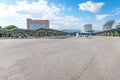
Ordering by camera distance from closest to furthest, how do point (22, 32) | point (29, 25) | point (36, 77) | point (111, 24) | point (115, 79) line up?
point (115, 79), point (36, 77), point (22, 32), point (111, 24), point (29, 25)

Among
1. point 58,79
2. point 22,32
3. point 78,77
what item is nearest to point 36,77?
point 58,79

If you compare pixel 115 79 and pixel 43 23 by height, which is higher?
pixel 43 23

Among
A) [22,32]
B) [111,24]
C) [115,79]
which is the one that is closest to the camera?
[115,79]

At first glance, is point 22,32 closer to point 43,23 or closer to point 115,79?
point 43,23

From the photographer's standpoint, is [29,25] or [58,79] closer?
[58,79]

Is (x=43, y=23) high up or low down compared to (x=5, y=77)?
up

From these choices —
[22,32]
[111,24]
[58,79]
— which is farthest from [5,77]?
[111,24]

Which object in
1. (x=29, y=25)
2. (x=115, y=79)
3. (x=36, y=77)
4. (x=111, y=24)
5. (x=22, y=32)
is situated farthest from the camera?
(x=29, y=25)

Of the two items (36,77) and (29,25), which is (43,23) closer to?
(29,25)

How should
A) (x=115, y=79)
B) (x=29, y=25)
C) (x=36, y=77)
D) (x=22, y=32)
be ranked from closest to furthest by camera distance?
(x=115, y=79)
(x=36, y=77)
(x=22, y=32)
(x=29, y=25)

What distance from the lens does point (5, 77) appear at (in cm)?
569

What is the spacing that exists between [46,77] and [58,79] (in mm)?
477

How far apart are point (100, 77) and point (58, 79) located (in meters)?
1.39

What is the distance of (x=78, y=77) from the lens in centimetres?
554
